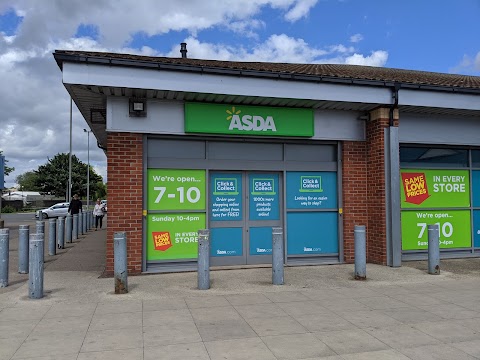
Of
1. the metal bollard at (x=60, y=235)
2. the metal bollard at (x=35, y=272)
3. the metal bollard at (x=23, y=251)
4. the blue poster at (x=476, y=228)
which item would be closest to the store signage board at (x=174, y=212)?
the metal bollard at (x=35, y=272)

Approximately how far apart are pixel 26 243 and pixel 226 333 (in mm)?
5881

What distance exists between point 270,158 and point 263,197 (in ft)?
2.85

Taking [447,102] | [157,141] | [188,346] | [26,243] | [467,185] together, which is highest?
[447,102]

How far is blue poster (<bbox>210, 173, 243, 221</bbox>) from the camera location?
8.87m

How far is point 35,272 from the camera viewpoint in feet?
A: 21.1

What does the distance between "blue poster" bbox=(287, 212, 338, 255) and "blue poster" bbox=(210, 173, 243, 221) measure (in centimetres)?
120

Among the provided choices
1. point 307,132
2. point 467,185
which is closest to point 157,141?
point 307,132

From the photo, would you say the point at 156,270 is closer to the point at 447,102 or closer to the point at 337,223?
the point at 337,223

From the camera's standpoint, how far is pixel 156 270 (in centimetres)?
837

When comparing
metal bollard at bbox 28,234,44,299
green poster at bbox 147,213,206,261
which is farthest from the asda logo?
metal bollard at bbox 28,234,44,299

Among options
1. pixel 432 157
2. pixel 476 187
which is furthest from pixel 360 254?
pixel 476 187

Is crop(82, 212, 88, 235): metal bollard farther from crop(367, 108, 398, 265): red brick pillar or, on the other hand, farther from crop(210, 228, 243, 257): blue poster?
crop(367, 108, 398, 265): red brick pillar

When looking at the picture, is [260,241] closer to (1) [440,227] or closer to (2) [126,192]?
(2) [126,192]

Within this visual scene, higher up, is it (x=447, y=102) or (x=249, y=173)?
(x=447, y=102)
